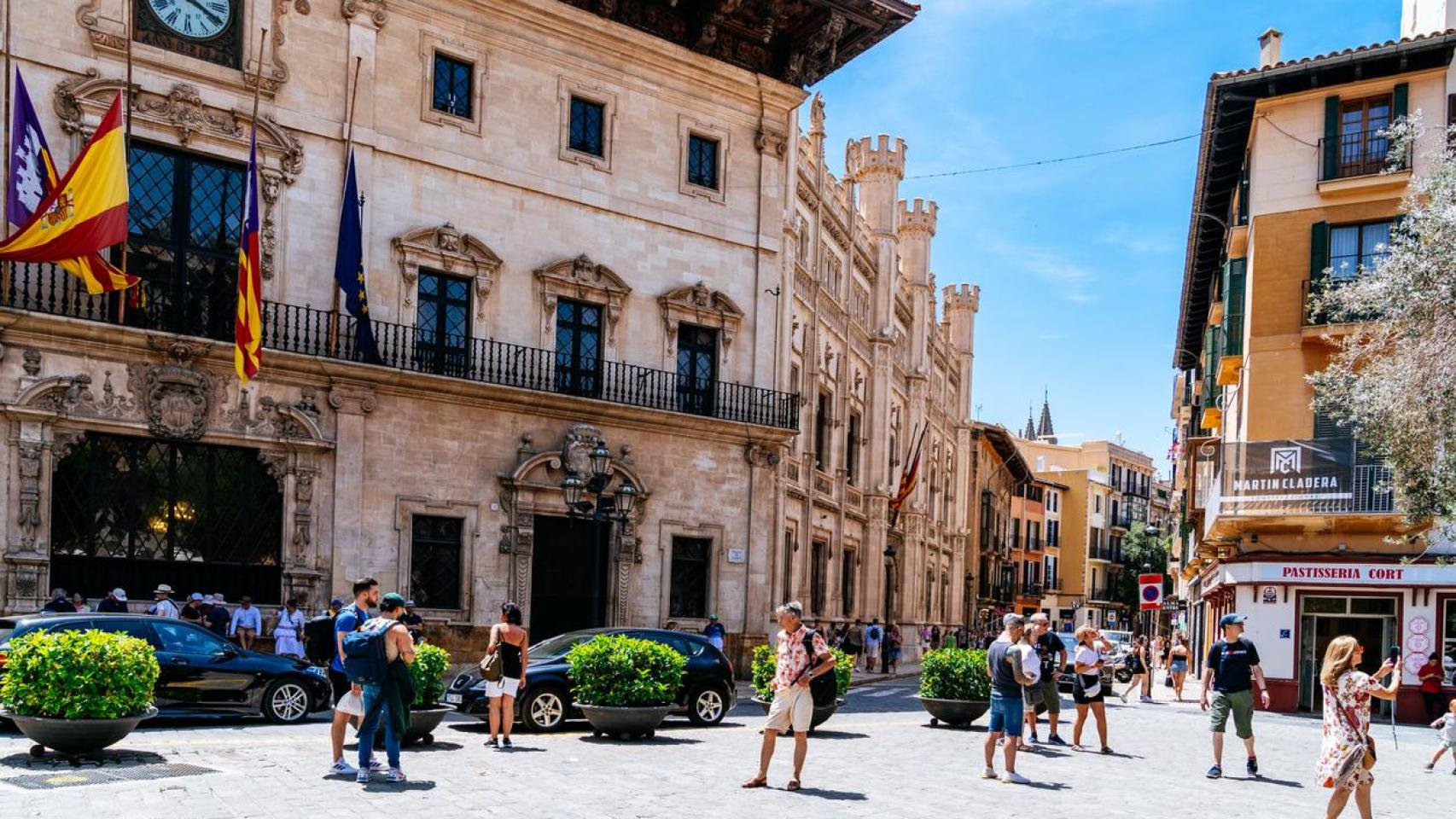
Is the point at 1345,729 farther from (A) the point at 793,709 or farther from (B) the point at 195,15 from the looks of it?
(B) the point at 195,15

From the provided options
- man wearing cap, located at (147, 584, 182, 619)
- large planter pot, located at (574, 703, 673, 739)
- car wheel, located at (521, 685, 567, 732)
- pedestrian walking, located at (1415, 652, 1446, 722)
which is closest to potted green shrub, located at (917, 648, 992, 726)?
large planter pot, located at (574, 703, 673, 739)

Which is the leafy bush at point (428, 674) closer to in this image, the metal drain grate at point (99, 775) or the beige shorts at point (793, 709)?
A: the metal drain grate at point (99, 775)

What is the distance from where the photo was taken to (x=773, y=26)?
30406mm

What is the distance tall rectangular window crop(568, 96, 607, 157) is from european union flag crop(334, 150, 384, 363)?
5219 mm

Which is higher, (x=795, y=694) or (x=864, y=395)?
(x=864, y=395)

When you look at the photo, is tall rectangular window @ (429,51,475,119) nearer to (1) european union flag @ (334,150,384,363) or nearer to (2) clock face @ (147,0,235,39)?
(1) european union flag @ (334,150,384,363)

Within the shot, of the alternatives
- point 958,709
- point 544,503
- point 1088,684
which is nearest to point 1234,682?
point 1088,684

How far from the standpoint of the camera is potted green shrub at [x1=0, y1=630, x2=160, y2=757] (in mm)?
12672

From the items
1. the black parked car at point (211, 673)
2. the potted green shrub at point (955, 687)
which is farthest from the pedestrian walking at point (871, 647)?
the black parked car at point (211, 673)

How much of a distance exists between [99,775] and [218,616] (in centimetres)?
990

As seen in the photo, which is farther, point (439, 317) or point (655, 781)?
point (439, 317)

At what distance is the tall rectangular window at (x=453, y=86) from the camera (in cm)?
2619

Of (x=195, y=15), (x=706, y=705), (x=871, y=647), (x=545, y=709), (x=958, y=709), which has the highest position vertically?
(x=195, y=15)

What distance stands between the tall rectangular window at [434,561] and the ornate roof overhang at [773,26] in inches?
415
